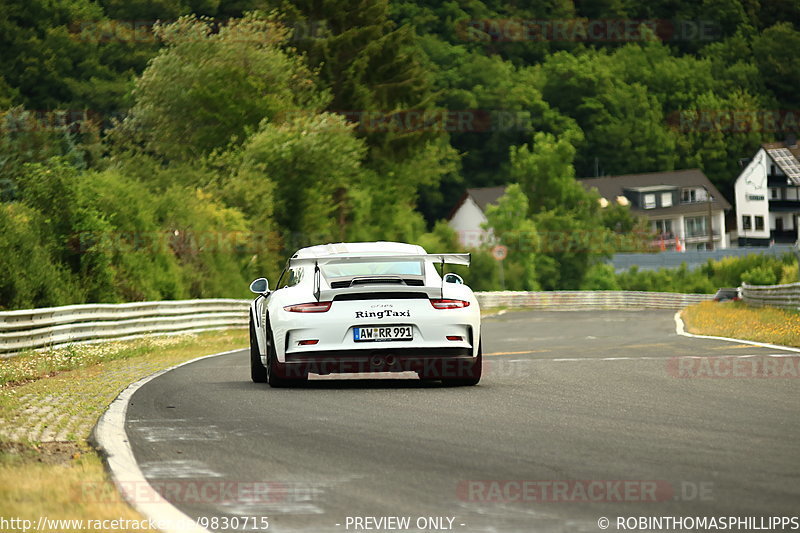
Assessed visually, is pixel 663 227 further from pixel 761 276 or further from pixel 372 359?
pixel 372 359

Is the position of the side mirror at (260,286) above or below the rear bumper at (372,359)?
above

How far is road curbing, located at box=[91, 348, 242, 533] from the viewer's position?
5789mm

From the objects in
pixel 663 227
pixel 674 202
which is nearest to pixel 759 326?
pixel 674 202

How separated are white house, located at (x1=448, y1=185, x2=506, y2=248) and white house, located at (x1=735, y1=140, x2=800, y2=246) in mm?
25461

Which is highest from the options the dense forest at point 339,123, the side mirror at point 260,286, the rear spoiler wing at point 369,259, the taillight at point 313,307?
the dense forest at point 339,123

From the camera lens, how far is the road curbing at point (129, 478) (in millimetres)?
5789

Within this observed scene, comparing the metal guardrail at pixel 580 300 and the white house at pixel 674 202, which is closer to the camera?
the metal guardrail at pixel 580 300

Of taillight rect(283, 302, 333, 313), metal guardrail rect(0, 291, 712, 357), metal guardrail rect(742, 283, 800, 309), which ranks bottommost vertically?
metal guardrail rect(742, 283, 800, 309)

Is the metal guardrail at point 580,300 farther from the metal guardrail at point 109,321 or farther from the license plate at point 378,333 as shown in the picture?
the license plate at point 378,333

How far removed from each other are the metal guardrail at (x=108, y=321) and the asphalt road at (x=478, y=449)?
6.30 m

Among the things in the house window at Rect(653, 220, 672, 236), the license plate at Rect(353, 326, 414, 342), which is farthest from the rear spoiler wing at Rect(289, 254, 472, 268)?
the house window at Rect(653, 220, 672, 236)

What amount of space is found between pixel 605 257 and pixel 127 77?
4127 cm

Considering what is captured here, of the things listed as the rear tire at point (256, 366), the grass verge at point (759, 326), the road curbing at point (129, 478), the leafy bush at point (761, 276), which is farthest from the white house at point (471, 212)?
the road curbing at point (129, 478)

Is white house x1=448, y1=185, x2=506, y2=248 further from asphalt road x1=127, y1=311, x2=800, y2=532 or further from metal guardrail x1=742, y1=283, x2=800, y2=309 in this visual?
asphalt road x1=127, y1=311, x2=800, y2=532
